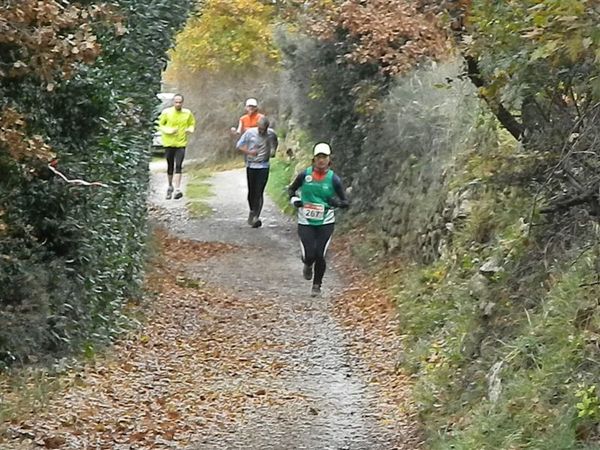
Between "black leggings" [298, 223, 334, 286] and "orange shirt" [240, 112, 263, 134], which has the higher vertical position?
"orange shirt" [240, 112, 263, 134]

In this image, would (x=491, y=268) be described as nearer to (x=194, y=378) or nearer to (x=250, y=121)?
(x=194, y=378)

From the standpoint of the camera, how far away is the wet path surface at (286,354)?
295 inches

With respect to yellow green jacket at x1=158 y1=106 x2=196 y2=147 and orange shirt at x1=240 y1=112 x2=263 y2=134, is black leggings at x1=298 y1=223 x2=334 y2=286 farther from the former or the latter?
yellow green jacket at x1=158 y1=106 x2=196 y2=147

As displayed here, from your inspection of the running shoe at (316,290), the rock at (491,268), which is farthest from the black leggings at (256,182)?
the rock at (491,268)

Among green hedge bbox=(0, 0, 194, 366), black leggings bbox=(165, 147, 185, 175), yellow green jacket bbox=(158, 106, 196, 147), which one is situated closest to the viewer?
green hedge bbox=(0, 0, 194, 366)

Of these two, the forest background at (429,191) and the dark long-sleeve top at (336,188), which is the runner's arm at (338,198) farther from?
the forest background at (429,191)

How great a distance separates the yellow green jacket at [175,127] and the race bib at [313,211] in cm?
646

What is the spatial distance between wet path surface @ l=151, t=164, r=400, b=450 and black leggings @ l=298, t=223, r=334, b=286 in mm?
513

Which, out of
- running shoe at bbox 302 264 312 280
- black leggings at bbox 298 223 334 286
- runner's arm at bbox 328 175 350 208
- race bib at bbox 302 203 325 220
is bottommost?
running shoe at bbox 302 264 312 280

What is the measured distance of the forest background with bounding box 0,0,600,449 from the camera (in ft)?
19.3

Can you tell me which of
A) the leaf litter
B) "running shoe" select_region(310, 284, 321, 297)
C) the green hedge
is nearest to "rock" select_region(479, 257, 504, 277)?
the leaf litter

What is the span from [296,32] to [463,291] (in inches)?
416

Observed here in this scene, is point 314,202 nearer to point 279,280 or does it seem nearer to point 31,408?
point 279,280

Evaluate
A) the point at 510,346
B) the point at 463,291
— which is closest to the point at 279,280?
the point at 463,291
